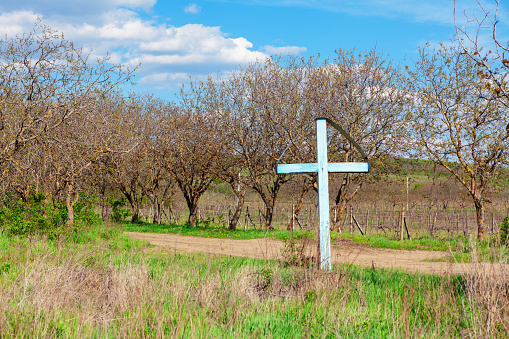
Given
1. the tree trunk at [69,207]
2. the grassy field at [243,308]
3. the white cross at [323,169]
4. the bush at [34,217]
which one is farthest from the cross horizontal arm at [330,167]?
the tree trunk at [69,207]

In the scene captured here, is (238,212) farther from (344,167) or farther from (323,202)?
(323,202)

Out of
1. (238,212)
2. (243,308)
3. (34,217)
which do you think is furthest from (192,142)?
(243,308)

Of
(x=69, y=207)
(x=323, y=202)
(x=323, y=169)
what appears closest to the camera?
(x=323, y=202)

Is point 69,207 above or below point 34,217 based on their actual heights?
above

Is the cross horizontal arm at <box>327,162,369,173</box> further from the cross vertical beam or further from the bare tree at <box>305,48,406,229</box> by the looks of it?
the bare tree at <box>305,48,406,229</box>

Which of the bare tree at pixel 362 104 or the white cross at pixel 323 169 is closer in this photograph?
the white cross at pixel 323 169

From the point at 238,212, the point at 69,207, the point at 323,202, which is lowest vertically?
the point at 238,212

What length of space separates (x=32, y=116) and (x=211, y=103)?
1169cm

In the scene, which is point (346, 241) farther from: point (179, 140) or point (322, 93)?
point (179, 140)

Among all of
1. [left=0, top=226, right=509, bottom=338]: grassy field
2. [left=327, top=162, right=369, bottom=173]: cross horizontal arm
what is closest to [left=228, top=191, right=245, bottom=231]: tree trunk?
[left=327, top=162, right=369, bottom=173]: cross horizontal arm

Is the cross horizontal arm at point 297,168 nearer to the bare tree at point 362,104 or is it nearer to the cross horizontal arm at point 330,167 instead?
the cross horizontal arm at point 330,167

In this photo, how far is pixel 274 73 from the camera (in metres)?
18.6

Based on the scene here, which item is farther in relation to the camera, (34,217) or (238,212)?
(238,212)

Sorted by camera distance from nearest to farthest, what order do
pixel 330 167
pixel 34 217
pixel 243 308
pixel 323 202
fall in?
pixel 243 308, pixel 323 202, pixel 330 167, pixel 34 217
